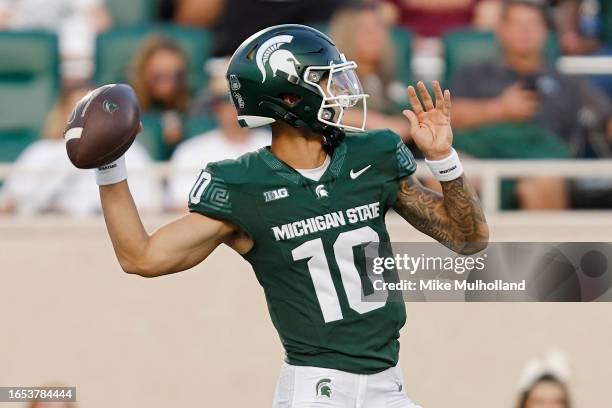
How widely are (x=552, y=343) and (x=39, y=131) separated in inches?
115

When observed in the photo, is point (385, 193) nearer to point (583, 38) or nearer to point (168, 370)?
point (168, 370)

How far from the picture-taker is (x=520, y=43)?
22.3ft

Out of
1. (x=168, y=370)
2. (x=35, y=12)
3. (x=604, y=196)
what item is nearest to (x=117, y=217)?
(x=168, y=370)

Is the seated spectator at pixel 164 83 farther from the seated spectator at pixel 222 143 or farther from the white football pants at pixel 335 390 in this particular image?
the white football pants at pixel 335 390

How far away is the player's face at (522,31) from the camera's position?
6.80 metres

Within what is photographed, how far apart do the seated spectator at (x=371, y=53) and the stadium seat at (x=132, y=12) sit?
1.40 metres

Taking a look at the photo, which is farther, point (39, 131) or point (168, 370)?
point (39, 131)

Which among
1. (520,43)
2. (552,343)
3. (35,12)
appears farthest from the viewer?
(35,12)

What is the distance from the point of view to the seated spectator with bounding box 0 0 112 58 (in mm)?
7785

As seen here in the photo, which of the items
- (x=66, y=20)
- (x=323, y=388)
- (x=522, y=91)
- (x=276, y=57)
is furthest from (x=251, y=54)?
(x=66, y=20)

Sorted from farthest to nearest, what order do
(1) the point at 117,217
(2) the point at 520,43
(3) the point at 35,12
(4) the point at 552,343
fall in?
(3) the point at 35,12
(2) the point at 520,43
(4) the point at 552,343
(1) the point at 117,217

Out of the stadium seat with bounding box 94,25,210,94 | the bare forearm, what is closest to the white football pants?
the bare forearm

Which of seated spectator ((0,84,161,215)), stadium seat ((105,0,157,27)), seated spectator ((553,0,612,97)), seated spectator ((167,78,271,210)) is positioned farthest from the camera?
seated spectator ((553,0,612,97))

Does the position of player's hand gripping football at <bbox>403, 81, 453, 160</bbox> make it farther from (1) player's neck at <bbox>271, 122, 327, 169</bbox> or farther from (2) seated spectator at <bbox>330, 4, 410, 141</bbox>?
(2) seated spectator at <bbox>330, 4, 410, 141</bbox>
